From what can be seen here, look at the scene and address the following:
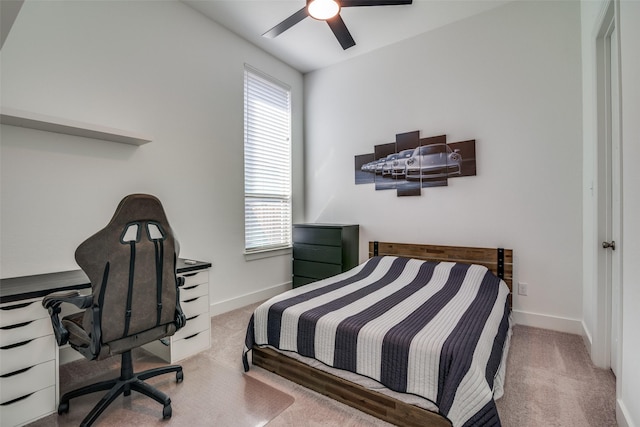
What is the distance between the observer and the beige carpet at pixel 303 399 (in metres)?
1.61

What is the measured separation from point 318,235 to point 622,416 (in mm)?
2811

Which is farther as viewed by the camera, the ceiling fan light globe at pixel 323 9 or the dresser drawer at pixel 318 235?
the dresser drawer at pixel 318 235

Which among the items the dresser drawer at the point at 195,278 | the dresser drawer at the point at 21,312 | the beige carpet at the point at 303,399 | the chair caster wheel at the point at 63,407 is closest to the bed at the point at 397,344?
the beige carpet at the point at 303,399

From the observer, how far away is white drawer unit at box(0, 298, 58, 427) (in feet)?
5.08

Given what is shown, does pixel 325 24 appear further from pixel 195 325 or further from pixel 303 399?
pixel 303 399

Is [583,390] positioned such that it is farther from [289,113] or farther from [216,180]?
[289,113]

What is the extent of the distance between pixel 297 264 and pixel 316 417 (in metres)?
2.39

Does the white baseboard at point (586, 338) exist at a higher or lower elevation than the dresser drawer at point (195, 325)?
lower

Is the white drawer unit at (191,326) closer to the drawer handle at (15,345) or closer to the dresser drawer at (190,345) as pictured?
the dresser drawer at (190,345)

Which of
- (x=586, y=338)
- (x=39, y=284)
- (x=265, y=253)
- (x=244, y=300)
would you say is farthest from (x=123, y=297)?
(x=586, y=338)

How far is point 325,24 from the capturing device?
3.26m

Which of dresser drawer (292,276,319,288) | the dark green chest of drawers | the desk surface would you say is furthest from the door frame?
the desk surface

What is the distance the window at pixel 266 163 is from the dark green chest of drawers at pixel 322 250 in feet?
1.16

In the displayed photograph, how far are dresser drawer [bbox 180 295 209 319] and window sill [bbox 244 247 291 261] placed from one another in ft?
3.84
